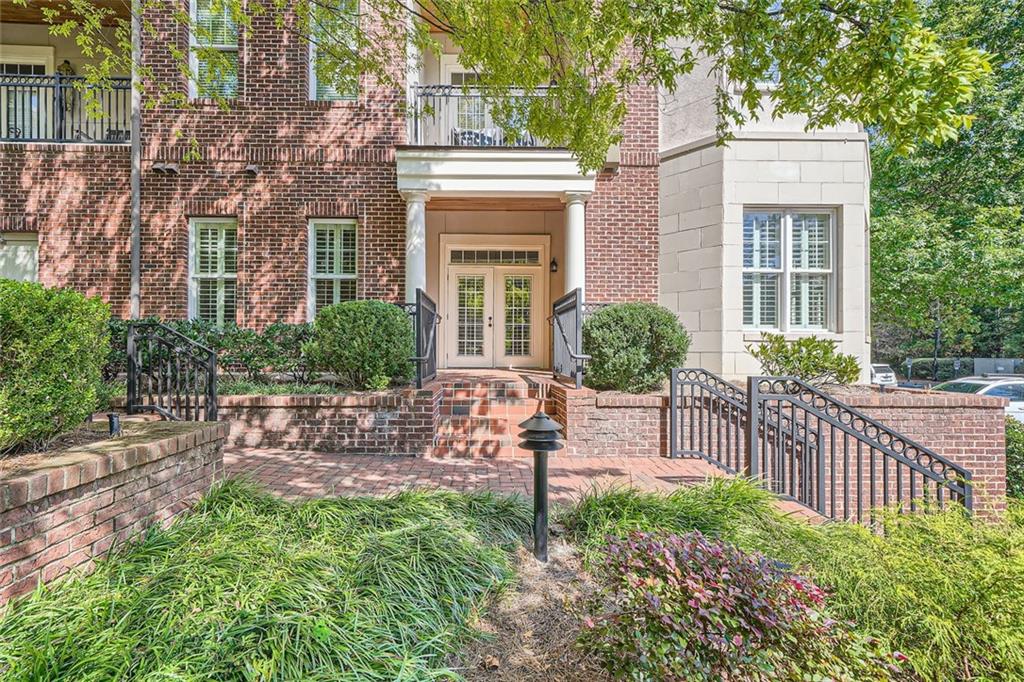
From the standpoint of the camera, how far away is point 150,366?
541 cm

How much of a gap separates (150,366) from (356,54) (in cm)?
461

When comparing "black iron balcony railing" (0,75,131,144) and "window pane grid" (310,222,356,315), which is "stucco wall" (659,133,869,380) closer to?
"window pane grid" (310,222,356,315)

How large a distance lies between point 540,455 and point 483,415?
352 centimetres

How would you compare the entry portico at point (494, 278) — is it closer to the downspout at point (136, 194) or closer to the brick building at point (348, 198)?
the brick building at point (348, 198)

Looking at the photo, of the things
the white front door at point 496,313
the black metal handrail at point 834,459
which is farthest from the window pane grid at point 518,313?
the black metal handrail at point 834,459

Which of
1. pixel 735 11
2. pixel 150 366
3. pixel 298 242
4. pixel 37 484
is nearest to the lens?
pixel 37 484

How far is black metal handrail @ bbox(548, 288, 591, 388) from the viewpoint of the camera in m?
6.54

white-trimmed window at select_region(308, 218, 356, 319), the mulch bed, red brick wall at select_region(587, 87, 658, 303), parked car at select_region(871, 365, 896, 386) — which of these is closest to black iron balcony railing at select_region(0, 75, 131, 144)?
white-trimmed window at select_region(308, 218, 356, 319)

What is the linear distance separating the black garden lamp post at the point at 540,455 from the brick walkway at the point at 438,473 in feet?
4.02

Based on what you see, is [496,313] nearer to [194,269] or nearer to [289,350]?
[289,350]

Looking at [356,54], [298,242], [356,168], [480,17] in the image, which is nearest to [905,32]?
[480,17]

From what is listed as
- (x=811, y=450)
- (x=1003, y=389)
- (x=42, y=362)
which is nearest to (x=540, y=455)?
(x=42, y=362)

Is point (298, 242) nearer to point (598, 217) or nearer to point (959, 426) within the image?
point (598, 217)

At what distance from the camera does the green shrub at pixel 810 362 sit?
288 inches
